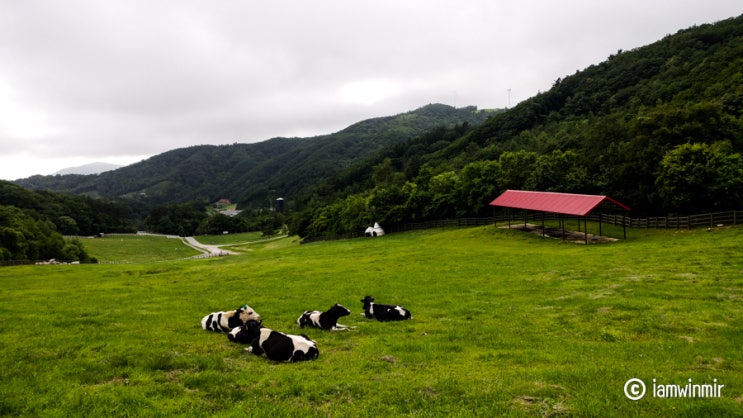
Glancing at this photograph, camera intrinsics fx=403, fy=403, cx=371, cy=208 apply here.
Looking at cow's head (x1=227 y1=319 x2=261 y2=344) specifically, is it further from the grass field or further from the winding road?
the winding road

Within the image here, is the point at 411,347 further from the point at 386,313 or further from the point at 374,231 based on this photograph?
the point at 374,231

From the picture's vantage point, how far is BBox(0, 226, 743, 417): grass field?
7680 millimetres

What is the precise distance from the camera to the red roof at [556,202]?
4159 cm

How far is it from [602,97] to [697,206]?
135117mm

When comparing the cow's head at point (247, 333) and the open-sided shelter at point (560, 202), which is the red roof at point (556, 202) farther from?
the cow's head at point (247, 333)

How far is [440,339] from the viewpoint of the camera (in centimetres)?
1273

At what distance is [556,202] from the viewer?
4659 centimetres

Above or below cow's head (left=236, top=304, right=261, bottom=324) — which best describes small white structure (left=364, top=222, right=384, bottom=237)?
below

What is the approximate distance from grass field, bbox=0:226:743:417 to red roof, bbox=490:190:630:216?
52.7 feet

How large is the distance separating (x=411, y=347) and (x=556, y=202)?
40.5 m

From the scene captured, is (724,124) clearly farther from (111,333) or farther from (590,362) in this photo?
(111,333)

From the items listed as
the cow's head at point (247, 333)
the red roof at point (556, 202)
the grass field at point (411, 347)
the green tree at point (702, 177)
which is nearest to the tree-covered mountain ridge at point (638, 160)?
the green tree at point (702, 177)

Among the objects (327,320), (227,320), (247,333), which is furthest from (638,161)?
(247,333)

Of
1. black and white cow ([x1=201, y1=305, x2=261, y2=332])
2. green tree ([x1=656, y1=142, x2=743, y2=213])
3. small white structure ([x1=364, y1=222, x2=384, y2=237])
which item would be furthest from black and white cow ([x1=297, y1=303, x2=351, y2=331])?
small white structure ([x1=364, y1=222, x2=384, y2=237])
